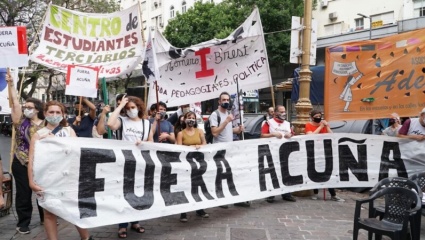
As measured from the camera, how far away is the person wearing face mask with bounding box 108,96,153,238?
456cm

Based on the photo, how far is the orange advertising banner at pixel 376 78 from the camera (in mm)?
6129

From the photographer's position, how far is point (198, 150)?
5.25 m

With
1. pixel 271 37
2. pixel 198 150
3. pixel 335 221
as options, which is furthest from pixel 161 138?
pixel 271 37

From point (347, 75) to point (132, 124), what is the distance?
3.85 metres

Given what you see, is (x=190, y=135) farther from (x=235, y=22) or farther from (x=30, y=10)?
(x=235, y=22)

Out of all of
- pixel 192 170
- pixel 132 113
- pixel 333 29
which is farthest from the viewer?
pixel 333 29

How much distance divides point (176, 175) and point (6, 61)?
8.58 ft

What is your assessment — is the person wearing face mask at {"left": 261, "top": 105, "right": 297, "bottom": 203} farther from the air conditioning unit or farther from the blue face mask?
the air conditioning unit

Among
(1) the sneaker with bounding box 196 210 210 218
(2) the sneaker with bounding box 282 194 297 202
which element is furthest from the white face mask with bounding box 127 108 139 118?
(2) the sneaker with bounding box 282 194 297 202

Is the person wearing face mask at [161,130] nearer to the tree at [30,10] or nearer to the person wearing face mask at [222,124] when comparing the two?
the person wearing face mask at [222,124]

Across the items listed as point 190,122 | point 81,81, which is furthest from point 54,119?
point 190,122

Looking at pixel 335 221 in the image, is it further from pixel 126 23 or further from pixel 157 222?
pixel 126 23

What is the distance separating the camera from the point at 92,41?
20.1 feet

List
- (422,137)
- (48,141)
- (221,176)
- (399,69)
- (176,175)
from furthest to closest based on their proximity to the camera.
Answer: (399,69) < (422,137) < (221,176) < (176,175) < (48,141)
